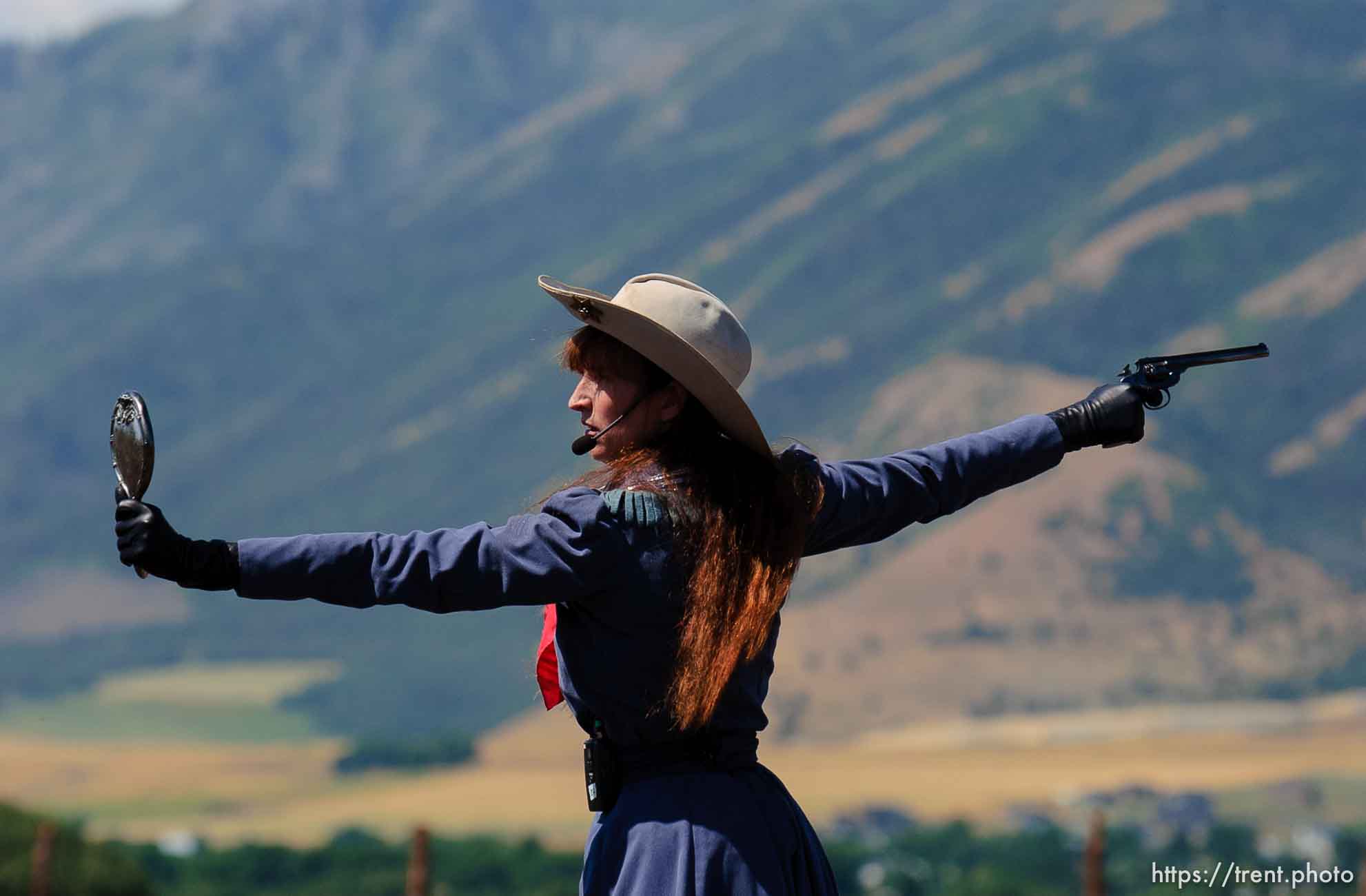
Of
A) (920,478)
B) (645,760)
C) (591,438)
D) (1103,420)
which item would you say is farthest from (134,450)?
(1103,420)

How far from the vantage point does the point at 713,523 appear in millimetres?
4230

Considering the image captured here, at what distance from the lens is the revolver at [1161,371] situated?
4852 millimetres

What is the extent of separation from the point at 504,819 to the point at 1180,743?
101 feet

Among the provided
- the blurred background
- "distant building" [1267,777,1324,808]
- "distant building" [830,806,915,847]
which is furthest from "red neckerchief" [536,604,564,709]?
"distant building" [1267,777,1324,808]

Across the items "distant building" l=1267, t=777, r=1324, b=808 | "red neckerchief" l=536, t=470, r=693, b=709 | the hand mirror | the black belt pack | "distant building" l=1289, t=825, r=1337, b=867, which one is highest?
"distant building" l=1267, t=777, r=1324, b=808

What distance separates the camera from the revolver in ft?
15.9

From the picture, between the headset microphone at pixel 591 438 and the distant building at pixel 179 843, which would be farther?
the distant building at pixel 179 843

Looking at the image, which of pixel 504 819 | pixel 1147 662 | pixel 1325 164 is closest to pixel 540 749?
pixel 504 819

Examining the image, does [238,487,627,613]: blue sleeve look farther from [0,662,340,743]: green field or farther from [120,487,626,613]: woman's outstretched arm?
[0,662,340,743]: green field

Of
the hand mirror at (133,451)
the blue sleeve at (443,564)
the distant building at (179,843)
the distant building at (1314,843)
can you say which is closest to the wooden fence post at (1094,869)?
the blue sleeve at (443,564)

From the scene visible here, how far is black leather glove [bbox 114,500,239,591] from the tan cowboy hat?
81 centimetres

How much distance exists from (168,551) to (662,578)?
2.88 feet

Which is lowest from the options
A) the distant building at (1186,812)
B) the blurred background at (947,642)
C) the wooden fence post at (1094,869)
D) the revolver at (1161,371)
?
the revolver at (1161,371)

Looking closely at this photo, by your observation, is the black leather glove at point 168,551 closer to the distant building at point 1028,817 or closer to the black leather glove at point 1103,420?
the black leather glove at point 1103,420
